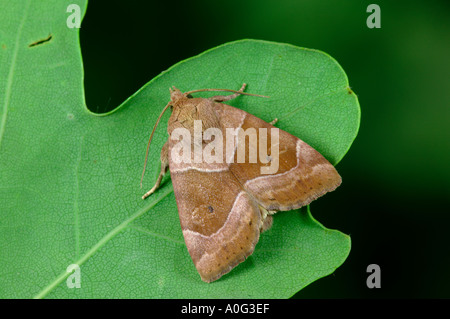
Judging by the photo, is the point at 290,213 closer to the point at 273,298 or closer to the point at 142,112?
the point at 273,298

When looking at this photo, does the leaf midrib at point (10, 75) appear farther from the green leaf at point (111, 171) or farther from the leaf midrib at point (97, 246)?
the leaf midrib at point (97, 246)

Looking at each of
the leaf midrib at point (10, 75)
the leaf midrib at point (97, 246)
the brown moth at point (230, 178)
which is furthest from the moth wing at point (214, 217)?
the leaf midrib at point (10, 75)

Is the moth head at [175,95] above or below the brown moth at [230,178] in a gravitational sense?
above

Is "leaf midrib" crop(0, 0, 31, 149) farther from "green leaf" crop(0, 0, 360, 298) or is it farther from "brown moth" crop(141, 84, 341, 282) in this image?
"brown moth" crop(141, 84, 341, 282)

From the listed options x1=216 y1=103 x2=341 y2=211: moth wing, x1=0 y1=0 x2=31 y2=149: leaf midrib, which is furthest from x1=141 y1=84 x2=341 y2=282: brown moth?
x1=0 y1=0 x2=31 y2=149: leaf midrib

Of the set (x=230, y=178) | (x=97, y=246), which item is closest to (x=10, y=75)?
(x=97, y=246)

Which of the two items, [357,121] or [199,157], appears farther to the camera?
[199,157]
